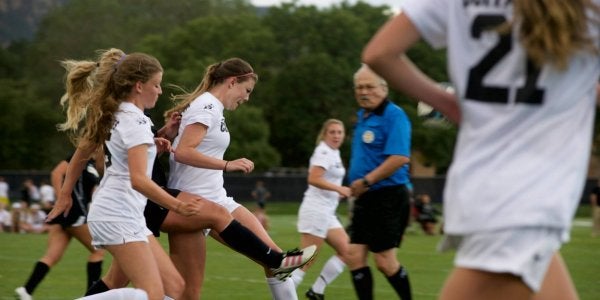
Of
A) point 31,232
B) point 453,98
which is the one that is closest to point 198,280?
point 453,98

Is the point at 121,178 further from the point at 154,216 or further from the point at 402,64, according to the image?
the point at 402,64

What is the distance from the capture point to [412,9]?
3666 mm

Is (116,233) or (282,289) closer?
(116,233)

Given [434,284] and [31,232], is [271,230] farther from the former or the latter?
[434,284]

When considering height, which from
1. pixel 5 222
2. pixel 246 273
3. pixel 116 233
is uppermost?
pixel 116 233

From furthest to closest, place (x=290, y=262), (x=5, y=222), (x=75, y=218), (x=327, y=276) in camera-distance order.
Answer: (x=5, y=222), (x=75, y=218), (x=327, y=276), (x=290, y=262)

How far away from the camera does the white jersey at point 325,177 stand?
39.0 feet

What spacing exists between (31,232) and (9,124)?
166ft

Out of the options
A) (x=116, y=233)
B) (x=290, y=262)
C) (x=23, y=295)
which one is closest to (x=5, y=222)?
(x=23, y=295)

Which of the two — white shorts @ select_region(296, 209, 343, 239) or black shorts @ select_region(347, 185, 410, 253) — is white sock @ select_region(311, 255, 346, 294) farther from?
black shorts @ select_region(347, 185, 410, 253)

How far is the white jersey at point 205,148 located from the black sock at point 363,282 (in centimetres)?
182

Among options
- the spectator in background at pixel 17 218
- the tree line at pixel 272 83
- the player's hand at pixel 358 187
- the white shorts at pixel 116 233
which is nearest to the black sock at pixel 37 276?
the player's hand at pixel 358 187

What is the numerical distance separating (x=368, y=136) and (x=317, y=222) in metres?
3.01

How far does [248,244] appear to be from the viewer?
760 cm
